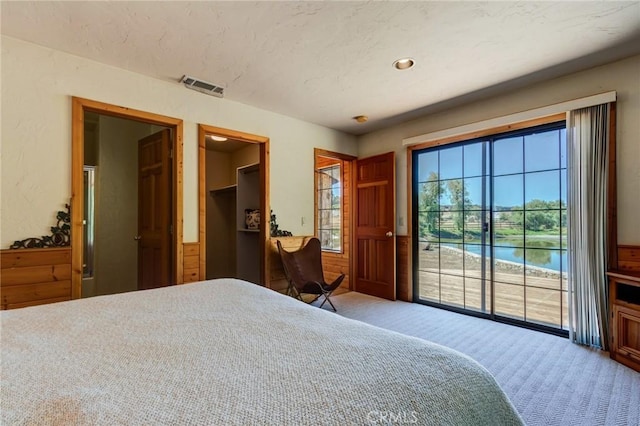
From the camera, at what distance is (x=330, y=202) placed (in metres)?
5.47

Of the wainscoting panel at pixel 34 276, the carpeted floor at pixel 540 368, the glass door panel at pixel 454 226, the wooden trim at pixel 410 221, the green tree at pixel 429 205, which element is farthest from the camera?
the wooden trim at pixel 410 221

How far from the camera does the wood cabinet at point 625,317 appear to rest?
2230 mm

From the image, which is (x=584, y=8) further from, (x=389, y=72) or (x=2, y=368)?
(x=2, y=368)

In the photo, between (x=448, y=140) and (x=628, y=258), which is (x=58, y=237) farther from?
(x=628, y=258)

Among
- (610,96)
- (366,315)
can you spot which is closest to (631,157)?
(610,96)

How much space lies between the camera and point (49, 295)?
2355 millimetres

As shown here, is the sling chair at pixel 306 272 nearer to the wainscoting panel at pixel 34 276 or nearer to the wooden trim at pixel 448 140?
the wooden trim at pixel 448 140

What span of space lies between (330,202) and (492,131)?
9.22ft

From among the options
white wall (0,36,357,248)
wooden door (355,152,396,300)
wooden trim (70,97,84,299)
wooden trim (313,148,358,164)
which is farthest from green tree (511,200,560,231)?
wooden trim (70,97,84,299)

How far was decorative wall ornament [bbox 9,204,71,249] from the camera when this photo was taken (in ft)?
7.49

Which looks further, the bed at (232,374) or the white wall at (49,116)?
the white wall at (49,116)

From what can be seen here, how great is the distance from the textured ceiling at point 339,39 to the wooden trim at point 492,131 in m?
0.40

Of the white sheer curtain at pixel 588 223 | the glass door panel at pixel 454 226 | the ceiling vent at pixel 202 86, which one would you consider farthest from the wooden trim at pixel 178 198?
the white sheer curtain at pixel 588 223

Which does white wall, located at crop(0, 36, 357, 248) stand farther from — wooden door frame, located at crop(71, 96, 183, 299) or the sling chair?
the sling chair
